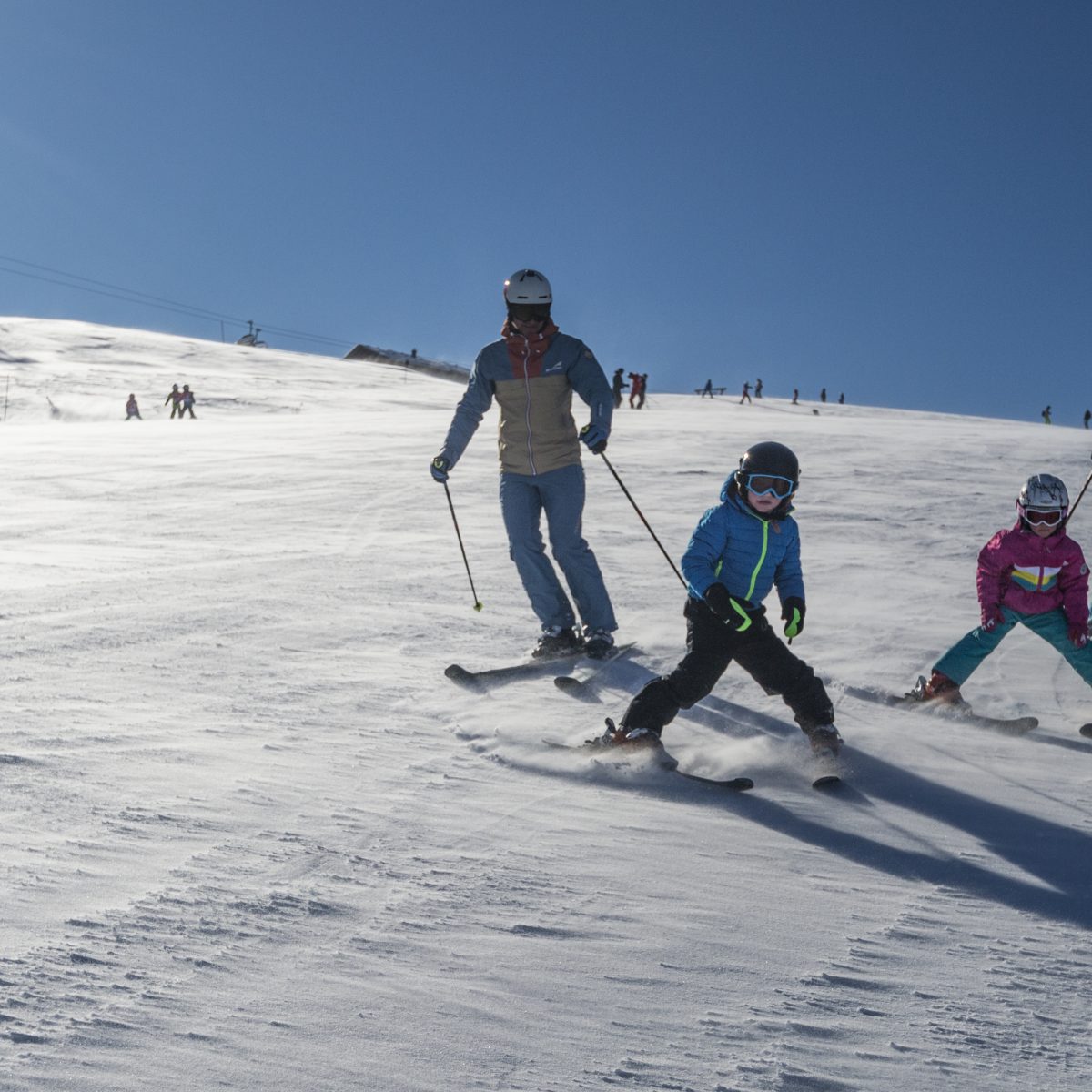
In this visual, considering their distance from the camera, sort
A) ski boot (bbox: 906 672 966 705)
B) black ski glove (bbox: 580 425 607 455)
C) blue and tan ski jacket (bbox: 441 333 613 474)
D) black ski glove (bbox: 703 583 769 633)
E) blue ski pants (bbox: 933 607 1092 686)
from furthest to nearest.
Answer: blue and tan ski jacket (bbox: 441 333 613 474) → black ski glove (bbox: 580 425 607 455) → ski boot (bbox: 906 672 966 705) → blue ski pants (bbox: 933 607 1092 686) → black ski glove (bbox: 703 583 769 633)

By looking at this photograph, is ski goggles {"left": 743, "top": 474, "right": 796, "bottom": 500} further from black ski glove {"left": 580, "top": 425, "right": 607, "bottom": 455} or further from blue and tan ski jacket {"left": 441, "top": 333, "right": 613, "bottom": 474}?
blue and tan ski jacket {"left": 441, "top": 333, "right": 613, "bottom": 474}

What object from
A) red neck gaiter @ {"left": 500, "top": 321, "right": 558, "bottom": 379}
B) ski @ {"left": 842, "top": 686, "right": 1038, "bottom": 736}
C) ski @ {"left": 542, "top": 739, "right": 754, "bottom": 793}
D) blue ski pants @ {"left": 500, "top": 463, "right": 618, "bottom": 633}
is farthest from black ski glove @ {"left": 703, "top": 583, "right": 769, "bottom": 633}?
red neck gaiter @ {"left": 500, "top": 321, "right": 558, "bottom": 379}

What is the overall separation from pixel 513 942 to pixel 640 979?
11.5 inches

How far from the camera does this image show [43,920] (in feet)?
7.52

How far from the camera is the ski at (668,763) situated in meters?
3.35

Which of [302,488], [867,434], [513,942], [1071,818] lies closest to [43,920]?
[513,942]

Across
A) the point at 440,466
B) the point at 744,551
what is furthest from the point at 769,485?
the point at 440,466

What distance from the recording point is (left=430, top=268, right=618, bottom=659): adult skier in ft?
16.1

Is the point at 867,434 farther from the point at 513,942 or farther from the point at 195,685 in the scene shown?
the point at 513,942

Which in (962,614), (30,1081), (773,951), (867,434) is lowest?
(30,1081)

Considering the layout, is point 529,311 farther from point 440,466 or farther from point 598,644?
point 598,644

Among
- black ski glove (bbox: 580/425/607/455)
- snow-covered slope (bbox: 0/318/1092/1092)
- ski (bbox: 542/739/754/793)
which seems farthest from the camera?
black ski glove (bbox: 580/425/607/455)

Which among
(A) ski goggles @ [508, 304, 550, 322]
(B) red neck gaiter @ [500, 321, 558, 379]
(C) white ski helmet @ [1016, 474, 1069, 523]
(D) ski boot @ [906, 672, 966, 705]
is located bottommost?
(D) ski boot @ [906, 672, 966, 705]

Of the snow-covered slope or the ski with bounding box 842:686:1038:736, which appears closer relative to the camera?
the snow-covered slope
